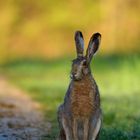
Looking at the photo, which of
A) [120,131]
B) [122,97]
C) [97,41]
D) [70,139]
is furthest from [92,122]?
[122,97]

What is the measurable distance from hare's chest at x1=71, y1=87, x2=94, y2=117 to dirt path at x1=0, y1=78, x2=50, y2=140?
1.73m

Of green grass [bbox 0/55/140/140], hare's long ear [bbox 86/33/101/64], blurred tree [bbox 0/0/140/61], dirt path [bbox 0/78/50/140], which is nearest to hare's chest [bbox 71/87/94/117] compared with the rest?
hare's long ear [bbox 86/33/101/64]

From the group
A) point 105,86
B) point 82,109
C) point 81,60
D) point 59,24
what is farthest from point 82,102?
point 59,24

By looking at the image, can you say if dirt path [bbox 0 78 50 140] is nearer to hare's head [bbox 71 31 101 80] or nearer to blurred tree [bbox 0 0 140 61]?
hare's head [bbox 71 31 101 80]

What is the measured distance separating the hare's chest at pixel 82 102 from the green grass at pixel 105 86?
74.9 inches

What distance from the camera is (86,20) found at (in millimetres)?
31266

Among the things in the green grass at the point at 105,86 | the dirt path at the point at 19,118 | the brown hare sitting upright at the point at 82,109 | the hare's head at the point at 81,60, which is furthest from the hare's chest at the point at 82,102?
the green grass at the point at 105,86

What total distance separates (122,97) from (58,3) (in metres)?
16.4

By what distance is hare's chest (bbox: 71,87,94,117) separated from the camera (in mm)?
9125

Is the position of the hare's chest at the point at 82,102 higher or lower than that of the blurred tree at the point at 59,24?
lower

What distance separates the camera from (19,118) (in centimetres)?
1306

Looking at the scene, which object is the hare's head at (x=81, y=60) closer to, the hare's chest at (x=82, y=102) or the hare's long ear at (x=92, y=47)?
the hare's long ear at (x=92, y=47)

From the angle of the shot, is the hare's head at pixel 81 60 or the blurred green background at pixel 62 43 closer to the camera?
the hare's head at pixel 81 60

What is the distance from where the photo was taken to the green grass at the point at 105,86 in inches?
487
